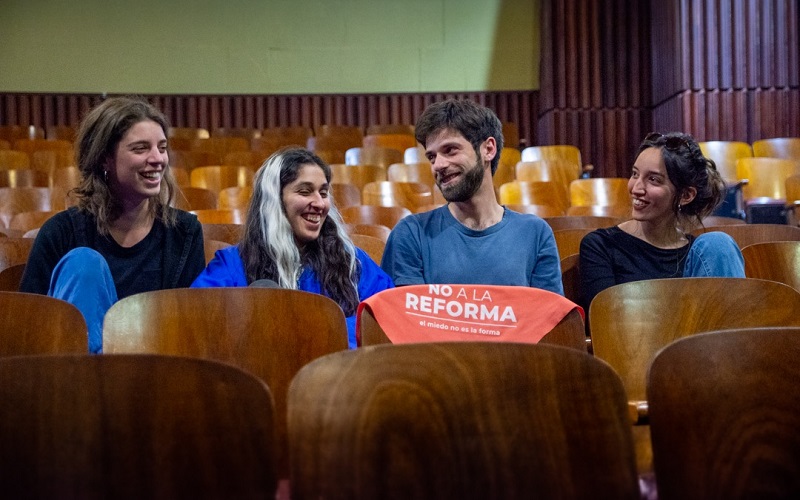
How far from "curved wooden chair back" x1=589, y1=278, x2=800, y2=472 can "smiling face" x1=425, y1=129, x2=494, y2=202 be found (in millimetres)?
363

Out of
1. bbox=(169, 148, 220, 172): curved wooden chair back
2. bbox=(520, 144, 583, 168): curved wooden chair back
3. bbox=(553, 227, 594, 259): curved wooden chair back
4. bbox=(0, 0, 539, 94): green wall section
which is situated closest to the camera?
bbox=(553, 227, 594, 259): curved wooden chair back

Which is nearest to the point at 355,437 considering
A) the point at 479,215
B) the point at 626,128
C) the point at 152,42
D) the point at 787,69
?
the point at 479,215

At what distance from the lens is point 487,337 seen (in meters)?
1.06

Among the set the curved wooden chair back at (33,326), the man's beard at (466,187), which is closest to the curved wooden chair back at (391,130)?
the man's beard at (466,187)

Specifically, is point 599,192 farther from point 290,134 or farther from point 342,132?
point 290,134

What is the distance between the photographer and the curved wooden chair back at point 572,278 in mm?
1584

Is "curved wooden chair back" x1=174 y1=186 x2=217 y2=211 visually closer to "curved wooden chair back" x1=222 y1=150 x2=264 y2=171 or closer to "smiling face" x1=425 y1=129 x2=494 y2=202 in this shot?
"curved wooden chair back" x1=222 y1=150 x2=264 y2=171

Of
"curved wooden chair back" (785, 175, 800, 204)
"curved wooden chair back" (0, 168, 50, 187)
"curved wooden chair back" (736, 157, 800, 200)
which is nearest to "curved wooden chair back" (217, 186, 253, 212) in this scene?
"curved wooden chair back" (0, 168, 50, 187)

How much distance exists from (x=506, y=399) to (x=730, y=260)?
851 mm

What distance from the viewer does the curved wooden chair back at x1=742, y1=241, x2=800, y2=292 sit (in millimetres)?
1521

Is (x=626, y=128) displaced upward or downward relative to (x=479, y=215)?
upward

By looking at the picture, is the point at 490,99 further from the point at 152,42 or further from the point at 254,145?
the point at 152,42

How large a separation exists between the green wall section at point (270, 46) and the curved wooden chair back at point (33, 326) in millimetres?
4466

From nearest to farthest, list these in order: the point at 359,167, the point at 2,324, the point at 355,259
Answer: the point at 2,324 < the point at 355,259 < the point at 359,167
